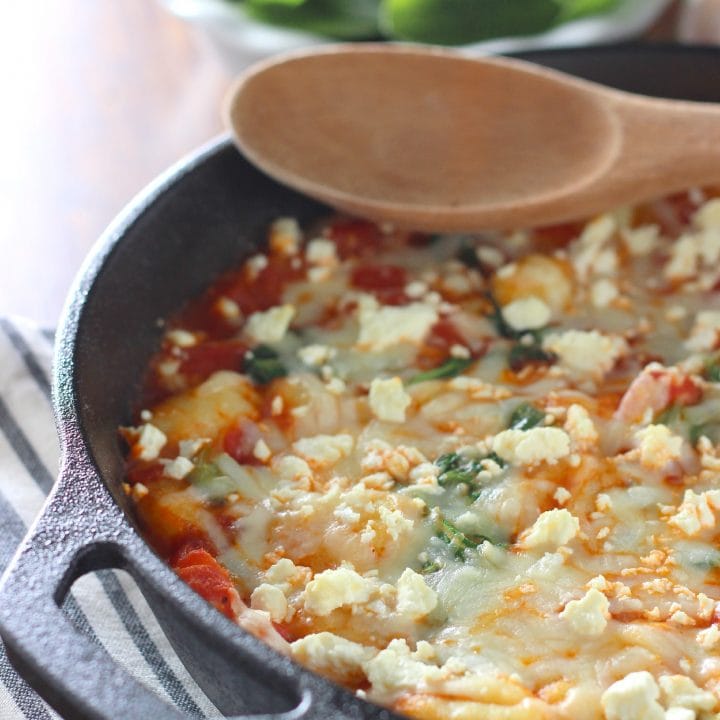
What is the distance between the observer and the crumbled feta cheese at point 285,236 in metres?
2.55

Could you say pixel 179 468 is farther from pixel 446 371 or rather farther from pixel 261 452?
pixel 446 371

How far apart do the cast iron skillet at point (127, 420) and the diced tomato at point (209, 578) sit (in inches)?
3.8

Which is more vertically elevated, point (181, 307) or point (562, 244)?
point (181, 307)

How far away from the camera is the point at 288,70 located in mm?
2506

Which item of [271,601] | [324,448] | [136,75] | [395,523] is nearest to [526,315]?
[324,448]

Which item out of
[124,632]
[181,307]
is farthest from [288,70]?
[124,632]

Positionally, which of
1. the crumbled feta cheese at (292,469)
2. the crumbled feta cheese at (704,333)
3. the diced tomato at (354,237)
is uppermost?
the diced tomato at (354,237)

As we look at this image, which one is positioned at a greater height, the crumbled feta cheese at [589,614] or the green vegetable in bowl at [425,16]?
the green vegetable in bowl at [425,16]

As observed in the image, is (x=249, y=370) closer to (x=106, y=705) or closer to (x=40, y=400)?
(x=40, y=400)

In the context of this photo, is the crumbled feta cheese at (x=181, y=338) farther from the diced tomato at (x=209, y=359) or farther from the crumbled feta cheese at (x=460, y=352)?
the crumbled feta cheese at (x=460, y=352)

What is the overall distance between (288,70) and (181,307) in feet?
1.86

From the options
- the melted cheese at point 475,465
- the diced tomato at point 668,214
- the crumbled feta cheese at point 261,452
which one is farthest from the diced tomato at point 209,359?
the diced tomato at point 668,214

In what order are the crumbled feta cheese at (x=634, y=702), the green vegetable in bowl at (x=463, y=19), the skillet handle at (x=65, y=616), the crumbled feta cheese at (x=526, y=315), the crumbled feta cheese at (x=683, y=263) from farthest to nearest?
1. the green vegetable in bowl at (x=463, y=19)
2. the crumbled feta cheese at (x=683, y=263)
3. the crumbled feta cheese at (x=526, y=315)
4. the crumbled feta cheese at (x=634, y=702)
5. the skillet handle at (x=65, y=616)

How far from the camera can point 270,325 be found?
92.3 inches
